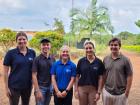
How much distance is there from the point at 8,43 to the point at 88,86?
55.3 ft

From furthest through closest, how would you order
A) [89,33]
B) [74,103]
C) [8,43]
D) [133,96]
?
[89,33] → [8,43] → [133,96] → [74,103]

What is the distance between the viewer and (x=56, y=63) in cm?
719

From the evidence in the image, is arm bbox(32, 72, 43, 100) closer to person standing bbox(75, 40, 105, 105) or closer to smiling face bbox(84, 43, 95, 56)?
person standing bbox(75, 40, 105, 105)

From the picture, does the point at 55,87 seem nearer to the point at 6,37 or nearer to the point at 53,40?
the point at 6,37

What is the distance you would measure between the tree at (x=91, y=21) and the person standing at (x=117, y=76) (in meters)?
33.5

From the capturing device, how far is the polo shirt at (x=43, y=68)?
722 centimetres

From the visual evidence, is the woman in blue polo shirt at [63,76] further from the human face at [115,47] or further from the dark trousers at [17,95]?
the human face at [115,47]

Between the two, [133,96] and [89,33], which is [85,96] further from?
[89,33]

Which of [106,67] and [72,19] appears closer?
[106,67]

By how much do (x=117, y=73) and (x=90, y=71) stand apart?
0.50m

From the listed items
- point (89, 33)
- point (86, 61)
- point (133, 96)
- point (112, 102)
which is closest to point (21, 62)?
point (86, 61)

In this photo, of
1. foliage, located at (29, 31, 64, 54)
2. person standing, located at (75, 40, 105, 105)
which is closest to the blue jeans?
person standing, located at (75, 40, 105, 105)

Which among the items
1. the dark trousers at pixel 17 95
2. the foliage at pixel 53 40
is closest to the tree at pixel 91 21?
the foliage at pixel 53 40

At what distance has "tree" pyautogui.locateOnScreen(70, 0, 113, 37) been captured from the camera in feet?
135
